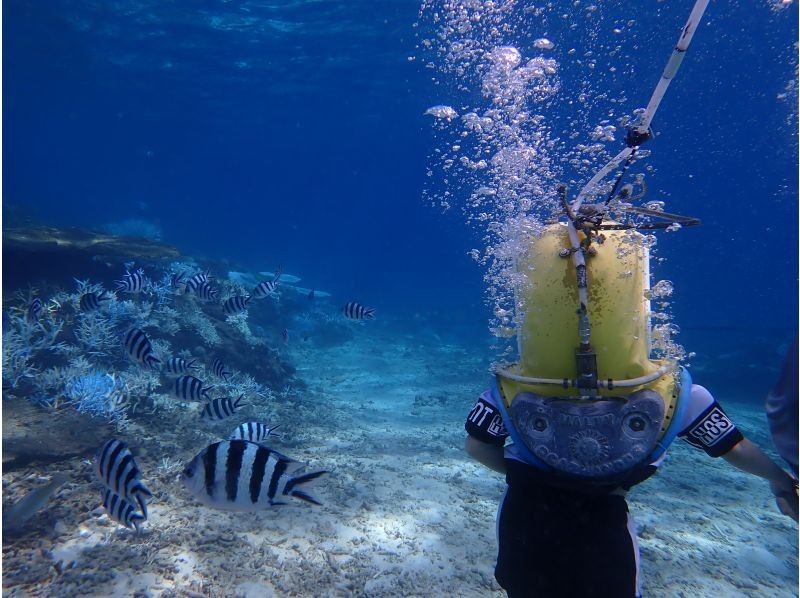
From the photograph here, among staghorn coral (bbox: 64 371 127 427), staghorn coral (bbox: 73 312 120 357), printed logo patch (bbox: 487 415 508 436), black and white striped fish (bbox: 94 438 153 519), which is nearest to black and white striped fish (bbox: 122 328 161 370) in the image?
staghorn coral (bbox: 64 371 127 427)

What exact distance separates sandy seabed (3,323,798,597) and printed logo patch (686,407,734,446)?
2627 millimetres

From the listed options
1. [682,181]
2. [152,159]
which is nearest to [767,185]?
[682,181]

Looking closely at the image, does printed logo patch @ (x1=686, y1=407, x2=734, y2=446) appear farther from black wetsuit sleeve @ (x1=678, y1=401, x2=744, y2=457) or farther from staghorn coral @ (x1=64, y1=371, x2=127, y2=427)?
staghorn coral @ (x1=64, y1=371, x2=127, y2=427)

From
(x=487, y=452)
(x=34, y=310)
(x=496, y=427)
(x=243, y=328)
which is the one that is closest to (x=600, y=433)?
(x=496, y=427)

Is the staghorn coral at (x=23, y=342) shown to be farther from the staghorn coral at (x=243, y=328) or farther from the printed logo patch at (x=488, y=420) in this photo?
the printed logo patch at (x=488, y=420)

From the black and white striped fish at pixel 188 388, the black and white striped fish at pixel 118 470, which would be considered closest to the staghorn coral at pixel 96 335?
the black and white striped fish at pixel 188 388

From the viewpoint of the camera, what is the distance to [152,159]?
260 feet

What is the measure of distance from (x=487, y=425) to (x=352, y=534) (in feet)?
9.49

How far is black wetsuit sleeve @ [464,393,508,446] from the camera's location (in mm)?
2230

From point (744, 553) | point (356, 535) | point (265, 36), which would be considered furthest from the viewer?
point (265, 36)

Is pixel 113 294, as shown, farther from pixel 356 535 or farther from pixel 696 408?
pixel 696 408

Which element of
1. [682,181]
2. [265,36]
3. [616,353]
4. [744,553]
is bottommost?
[744,553]

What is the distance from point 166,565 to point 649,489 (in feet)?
20.6

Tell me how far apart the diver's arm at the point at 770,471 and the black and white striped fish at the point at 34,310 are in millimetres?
9025
